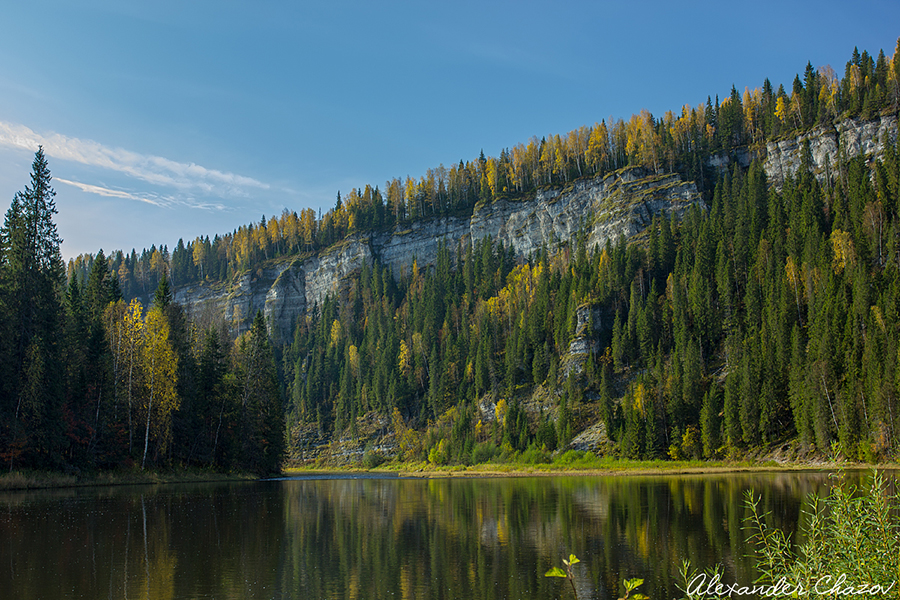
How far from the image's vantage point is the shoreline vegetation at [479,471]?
4678cm

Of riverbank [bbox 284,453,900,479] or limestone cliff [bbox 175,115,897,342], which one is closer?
riverbank [bbox 284,453,900,479]

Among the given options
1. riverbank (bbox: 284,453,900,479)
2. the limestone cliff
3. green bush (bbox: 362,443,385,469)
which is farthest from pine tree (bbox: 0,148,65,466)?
the limestone cliff

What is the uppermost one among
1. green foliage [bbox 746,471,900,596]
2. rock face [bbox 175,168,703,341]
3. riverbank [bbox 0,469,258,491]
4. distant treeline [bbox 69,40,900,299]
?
distant treeline [bbox 69,40,900,299]

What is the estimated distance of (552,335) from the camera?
126125 mm

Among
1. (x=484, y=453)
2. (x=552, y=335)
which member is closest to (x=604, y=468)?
(x=484, y=453)

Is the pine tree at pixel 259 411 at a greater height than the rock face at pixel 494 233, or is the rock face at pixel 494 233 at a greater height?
the rock face at pixel 494 233

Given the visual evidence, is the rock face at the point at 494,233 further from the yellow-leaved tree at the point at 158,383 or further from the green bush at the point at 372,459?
the yellow-leaved tree at the point at 158,383

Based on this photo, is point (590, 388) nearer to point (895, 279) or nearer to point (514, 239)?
point (895, 279)

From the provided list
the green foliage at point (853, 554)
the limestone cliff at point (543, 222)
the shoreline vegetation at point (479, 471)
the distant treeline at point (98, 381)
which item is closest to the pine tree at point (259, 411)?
the distant treeline at point (98, 381)

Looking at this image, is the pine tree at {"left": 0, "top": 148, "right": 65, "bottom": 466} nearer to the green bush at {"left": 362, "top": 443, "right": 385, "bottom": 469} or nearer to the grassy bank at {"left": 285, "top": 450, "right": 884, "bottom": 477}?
the grassy bank at {"left": 285, "top": 450, "right": 884, "bottom": 477}

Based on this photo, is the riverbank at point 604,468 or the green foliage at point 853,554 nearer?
the green foliage at point 853,554

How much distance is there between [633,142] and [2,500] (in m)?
157

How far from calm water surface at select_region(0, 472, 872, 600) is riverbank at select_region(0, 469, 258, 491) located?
727cm

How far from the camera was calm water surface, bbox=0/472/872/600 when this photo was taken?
671 inches
